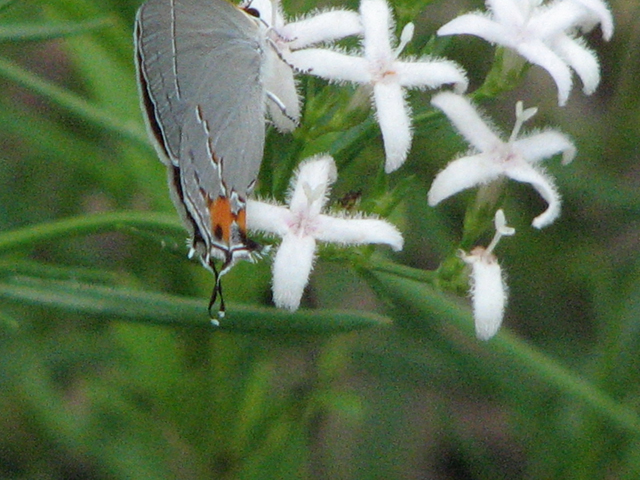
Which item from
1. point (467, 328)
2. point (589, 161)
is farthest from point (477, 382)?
point (589, 161)

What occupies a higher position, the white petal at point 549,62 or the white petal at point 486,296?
the white petal at point 549,62

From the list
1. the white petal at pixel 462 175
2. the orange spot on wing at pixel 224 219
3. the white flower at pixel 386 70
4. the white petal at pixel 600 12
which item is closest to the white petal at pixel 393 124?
the white flower at pixel 386 70

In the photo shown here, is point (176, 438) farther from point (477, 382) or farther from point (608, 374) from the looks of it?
point (608, 374)

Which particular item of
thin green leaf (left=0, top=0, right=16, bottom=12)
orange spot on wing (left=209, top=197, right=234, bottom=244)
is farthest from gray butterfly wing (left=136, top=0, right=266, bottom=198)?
thin green leaf (left=0, top=0, right=16, bottom=12)

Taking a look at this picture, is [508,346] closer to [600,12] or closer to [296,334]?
[296,334]

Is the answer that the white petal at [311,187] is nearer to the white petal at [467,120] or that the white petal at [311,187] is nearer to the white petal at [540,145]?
the white petal at [467,120]

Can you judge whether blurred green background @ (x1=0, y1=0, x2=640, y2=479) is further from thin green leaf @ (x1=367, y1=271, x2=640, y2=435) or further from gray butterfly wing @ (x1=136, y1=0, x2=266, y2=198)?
gray butterfly wing @ (x1=136, y1=0, x2=266, y2=198)
